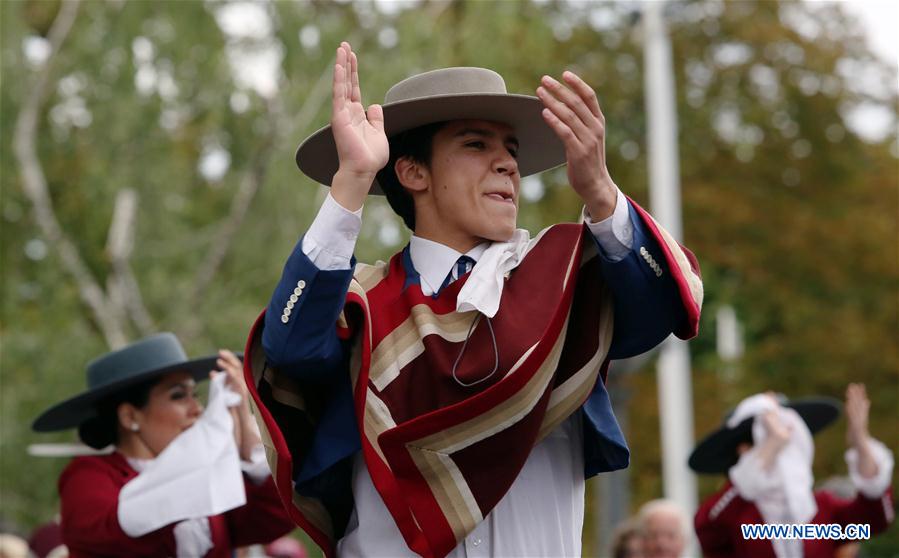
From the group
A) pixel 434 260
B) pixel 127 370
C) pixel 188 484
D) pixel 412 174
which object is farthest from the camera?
pixel 127 370

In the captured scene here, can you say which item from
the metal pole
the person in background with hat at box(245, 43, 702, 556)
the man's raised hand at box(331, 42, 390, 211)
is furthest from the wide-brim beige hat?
the metal pole

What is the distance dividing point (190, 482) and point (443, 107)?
2238mm

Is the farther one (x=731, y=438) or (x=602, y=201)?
(x=731, y=438)

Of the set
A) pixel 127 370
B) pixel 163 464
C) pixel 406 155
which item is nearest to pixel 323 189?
pixel 127 370

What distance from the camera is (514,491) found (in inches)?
161

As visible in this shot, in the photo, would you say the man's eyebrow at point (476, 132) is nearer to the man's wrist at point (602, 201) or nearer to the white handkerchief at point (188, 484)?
the man's wrist at point (602, 201)

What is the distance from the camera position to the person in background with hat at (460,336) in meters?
3.80

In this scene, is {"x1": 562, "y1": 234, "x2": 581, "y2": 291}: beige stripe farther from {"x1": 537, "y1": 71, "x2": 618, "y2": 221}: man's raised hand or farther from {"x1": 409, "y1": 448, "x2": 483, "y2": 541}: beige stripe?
{"x1": 409, "y1": 448, "x2": 483, "y2": 541}: beige stripe

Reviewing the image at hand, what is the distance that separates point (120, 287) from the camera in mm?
16891

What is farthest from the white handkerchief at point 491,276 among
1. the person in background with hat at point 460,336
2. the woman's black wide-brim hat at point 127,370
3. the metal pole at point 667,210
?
the metal pole at point 667,210

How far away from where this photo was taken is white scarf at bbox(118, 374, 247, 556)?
19.2 ft

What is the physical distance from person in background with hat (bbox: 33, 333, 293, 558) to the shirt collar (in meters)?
1.91

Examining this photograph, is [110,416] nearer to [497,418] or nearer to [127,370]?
[127,370]

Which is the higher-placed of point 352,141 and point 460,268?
point 352,141
